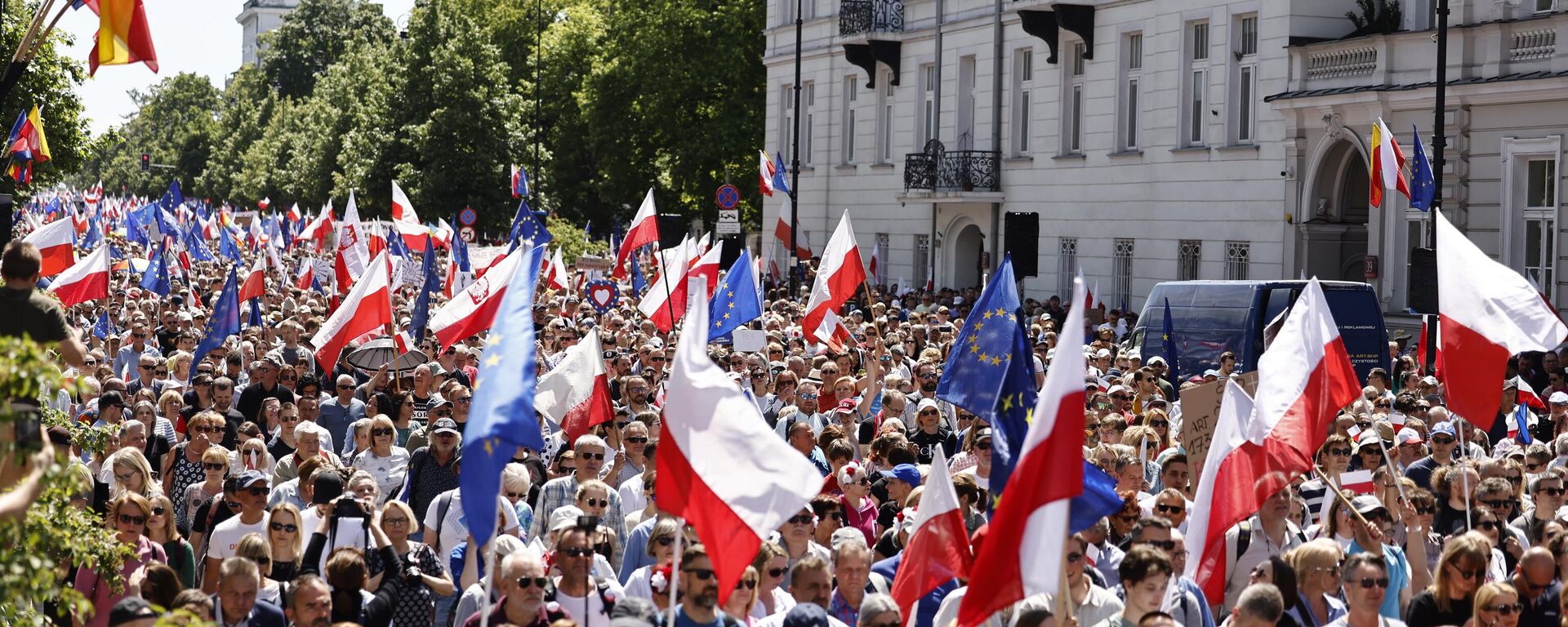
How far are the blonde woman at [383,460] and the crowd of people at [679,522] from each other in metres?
0.02

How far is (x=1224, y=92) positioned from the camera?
31.6 meters

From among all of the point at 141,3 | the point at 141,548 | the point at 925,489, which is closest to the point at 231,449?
the point at 141,3

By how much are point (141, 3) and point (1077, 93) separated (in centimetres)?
2562

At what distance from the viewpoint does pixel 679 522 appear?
7504 mm

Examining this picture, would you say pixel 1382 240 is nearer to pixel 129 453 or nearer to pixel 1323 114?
→ pixel 1323 114

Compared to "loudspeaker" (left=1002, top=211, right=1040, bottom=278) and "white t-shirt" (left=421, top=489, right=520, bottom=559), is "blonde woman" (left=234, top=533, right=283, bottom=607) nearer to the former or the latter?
"white t-shirt" (left=421, top=489, right=520, bottom=559)

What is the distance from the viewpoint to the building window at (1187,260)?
108 ft

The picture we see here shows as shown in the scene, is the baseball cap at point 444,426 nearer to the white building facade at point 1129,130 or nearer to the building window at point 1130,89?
the white building facade at point 1129,130

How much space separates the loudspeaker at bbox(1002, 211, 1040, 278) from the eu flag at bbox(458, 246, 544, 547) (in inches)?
730

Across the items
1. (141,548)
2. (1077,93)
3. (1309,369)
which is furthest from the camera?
(1077,93)

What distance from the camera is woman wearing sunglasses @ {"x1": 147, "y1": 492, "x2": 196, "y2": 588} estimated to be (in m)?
10.0

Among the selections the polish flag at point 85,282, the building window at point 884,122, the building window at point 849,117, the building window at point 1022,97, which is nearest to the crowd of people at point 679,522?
the polish flag at point 85,282

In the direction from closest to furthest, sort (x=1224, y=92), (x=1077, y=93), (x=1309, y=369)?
1. (x=1309, y=369)
2. (x=1224, y=92)
3. (x=1077, y=93)

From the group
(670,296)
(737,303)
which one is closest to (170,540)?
(737,303)
